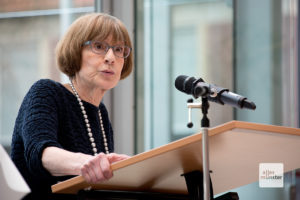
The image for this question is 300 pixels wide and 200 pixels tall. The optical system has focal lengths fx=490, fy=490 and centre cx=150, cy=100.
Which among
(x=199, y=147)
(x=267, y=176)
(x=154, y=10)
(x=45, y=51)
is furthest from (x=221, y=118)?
(x=199, y=147)

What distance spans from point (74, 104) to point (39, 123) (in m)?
0.34

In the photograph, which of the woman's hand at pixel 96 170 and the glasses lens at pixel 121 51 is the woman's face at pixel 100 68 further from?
the woman's hand at pixel 96 170

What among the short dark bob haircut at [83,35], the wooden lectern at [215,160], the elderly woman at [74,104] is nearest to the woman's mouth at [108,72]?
the elderly woman at [74,104]

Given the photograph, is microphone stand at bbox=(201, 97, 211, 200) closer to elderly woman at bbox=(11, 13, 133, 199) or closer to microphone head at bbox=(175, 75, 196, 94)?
microphone head at bbox=(175, 75, 196, 94)

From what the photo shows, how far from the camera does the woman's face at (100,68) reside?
181 cm

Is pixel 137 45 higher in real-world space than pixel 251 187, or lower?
higher

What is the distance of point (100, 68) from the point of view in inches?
71.4

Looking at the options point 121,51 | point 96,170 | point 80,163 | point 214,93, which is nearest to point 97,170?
point 96,170

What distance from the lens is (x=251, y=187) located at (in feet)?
10.9

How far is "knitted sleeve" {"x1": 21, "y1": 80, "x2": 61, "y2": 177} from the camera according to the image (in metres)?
1.43

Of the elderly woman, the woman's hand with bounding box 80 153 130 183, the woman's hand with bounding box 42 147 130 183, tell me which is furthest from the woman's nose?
the woman's hand with bounding box 80 153 130 183

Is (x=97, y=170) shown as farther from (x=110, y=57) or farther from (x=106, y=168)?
(x=110, y=57)

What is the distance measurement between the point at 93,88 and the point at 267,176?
0.77 m

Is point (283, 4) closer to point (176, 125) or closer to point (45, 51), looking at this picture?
point (176, 125)
